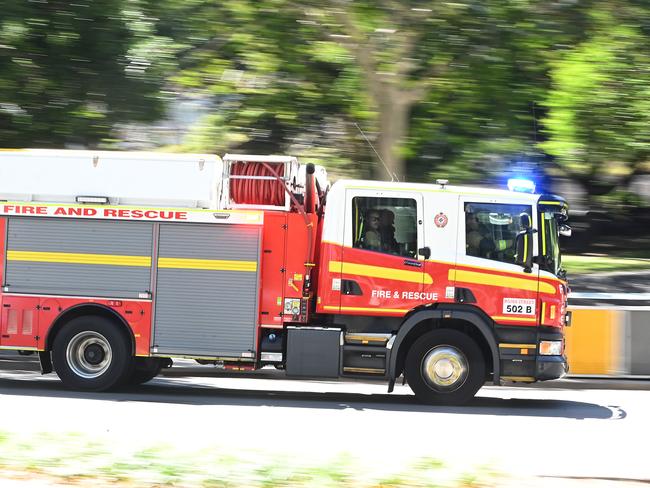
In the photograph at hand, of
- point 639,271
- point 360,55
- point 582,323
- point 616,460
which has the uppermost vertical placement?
point 360,55

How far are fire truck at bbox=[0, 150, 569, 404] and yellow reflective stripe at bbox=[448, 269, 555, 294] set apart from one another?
0.01 meters

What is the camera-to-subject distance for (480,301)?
35.9 ft

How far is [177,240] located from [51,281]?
5.46ft

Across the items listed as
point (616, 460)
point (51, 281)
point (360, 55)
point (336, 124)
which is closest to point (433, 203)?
point (616, 460)

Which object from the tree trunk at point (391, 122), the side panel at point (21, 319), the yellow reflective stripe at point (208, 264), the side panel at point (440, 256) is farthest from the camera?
the tree trunk at point (391, 122)

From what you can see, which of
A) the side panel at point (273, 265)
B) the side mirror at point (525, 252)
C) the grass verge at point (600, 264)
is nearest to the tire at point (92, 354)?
the side panel at point (273, 265)

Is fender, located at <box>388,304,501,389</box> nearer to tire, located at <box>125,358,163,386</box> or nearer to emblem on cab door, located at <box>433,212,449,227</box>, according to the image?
emblem on cab door, located at <box>433,212,449,227</box>

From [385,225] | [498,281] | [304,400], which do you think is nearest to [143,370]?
[304,400]

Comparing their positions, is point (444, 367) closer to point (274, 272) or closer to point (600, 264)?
point (274, 272)

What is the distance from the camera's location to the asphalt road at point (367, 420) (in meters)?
7.80

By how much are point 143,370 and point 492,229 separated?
4864mm

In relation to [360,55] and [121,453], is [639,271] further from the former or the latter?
[121,453]

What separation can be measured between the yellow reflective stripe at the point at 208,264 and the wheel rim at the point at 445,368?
7.79 ft

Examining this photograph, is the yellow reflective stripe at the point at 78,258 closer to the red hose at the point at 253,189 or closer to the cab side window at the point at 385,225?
the red hose at the point at 253,189
